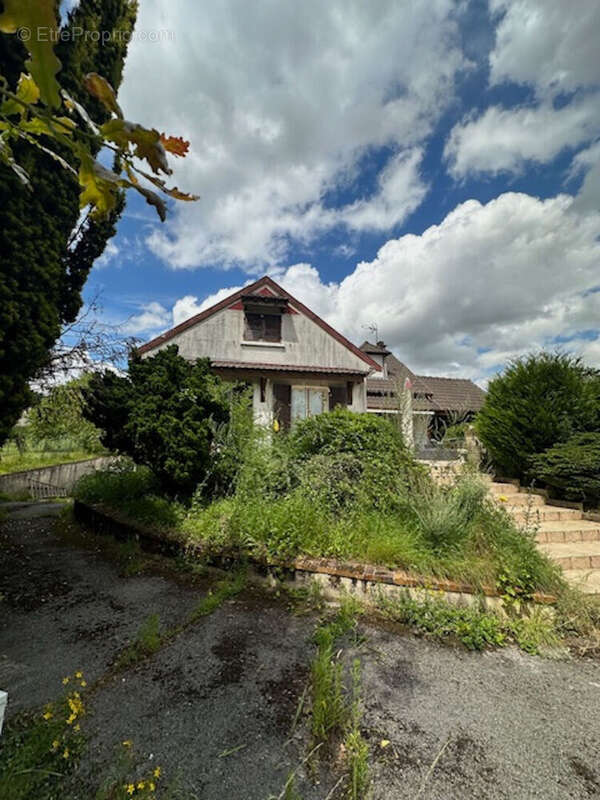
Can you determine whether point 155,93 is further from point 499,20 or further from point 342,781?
point 499,20

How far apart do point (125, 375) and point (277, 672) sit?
4.47 m

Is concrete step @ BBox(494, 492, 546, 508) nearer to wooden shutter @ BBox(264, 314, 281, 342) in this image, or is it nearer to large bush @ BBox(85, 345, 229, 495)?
large bush @ BBox(85, 345, 229, 495)

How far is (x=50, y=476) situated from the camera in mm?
13125

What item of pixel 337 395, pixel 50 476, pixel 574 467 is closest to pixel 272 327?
pixel 337 395

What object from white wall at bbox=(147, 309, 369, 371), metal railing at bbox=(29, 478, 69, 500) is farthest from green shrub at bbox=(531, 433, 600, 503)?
metal railing at bbox=(29, 478, 69, 500)

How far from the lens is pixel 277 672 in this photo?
7.75 ft

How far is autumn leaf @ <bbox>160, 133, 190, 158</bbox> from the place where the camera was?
916 mm

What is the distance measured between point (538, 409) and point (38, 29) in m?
7.64

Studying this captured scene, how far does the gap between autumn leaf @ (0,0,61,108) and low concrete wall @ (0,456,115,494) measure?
10.9 meters

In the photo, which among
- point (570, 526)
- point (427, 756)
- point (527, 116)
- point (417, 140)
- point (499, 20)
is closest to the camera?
point (427, 756)

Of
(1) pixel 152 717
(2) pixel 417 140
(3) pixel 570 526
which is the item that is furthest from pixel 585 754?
(2) pixel 417 140

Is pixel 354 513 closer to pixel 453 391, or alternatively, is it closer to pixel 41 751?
pixel 41 751

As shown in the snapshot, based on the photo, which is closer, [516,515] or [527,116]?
[516,515]

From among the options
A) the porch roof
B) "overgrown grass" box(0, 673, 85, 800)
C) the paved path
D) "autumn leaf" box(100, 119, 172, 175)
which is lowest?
the paved path
